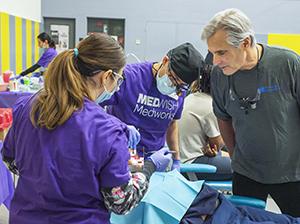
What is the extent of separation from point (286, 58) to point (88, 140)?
3.31 feet

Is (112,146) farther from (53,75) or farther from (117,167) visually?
(53,75)

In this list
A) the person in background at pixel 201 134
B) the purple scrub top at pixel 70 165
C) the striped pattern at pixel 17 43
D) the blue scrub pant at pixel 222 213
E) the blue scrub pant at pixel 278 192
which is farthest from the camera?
the striped pattern at pixel 17 43

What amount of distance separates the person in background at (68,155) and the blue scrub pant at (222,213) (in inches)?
19.8

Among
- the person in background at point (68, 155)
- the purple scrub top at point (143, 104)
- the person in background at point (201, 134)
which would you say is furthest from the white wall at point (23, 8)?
the person in background at point (68, 155)

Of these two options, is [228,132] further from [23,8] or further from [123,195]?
[23,8]

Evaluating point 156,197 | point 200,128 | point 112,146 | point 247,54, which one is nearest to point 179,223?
point 156,197

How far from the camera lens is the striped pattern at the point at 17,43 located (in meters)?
5.56

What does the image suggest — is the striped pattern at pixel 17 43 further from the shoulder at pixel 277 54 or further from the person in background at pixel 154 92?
the shoulder at pixel 277 54

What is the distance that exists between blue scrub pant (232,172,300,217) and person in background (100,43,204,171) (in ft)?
1.81

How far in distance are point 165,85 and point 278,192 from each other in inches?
33.2

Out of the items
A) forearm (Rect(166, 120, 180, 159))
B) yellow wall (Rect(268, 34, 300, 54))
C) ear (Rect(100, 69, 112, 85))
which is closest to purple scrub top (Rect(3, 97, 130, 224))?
ear (Rect(100, 69, 112, 85))

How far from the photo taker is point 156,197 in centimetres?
141

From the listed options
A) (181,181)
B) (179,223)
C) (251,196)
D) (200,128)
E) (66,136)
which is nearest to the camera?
(66,136)

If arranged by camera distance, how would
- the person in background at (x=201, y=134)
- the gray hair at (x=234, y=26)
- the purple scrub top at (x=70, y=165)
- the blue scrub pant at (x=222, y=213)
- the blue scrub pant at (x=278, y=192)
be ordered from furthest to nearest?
the person in background at (x=201, y=134), the blue scrub pant at (x=278, y=192), the blue scrub pant at (x=222, y=213), the gray hair at (x=234, y=26), the purple scrub top at (x=70, y=165)
